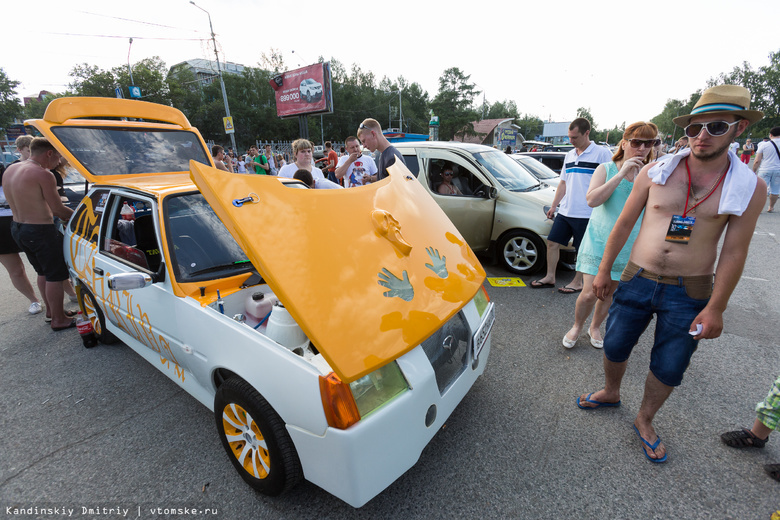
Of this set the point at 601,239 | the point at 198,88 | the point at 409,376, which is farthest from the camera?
the point at 198,88

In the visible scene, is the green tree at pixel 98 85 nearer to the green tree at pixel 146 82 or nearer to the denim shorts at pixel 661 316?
the green tree at pixel 146 82

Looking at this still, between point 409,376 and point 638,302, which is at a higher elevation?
point 638,302

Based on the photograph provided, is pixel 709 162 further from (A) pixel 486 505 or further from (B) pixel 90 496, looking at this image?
(B) pixel 90 496

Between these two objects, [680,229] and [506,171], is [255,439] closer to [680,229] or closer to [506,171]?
[680,229]

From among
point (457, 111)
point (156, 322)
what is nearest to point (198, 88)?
point (457, 111)

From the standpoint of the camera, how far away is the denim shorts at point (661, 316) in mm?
1934

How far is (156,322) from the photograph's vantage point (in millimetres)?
2365

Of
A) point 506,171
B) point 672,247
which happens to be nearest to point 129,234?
point 672,247

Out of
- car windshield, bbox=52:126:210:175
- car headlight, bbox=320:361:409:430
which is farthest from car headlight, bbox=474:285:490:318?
car windshield, bbox=52:126:210:175

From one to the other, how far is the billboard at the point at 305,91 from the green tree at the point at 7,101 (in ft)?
90.5

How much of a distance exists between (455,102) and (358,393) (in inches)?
2377

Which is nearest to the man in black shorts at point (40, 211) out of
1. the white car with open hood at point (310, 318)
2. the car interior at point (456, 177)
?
the white car with open hood at point (310, 318)

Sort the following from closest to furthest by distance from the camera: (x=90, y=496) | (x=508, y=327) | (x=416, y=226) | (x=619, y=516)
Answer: (x=619, y=516)
(x=90, y=496)
(x=416, y=226)
(x=508, y=327)

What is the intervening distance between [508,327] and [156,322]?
10.2 ft
